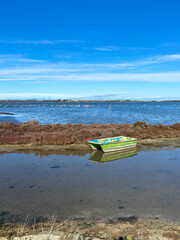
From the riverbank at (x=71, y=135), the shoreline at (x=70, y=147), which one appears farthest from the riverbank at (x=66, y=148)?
the riverbank at (x=71, y=135)

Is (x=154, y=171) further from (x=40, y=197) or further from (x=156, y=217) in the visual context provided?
(x=40, y=197)

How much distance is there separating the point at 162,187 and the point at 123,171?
3829 millimetres

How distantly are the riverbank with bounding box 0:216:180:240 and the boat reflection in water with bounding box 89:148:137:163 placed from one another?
10.7 metres

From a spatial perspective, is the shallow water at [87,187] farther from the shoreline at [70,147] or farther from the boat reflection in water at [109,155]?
the shoreline at [70,147]

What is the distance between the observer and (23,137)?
Answer: 26.9 metres

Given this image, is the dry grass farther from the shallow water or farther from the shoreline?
the shoreline

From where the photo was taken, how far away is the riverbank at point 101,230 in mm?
7845

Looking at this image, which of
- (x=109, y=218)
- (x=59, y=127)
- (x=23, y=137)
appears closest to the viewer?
(x=109, y=218)

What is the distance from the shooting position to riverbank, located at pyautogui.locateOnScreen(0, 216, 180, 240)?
7845 mm

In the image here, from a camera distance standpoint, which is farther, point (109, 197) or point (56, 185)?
point (56, 185)

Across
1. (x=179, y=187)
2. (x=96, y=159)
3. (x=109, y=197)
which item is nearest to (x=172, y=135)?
(x=96, y=159)

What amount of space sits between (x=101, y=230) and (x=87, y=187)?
4946mm

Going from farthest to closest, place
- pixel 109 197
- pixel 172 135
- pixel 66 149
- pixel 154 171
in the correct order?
pixel 172 135 < pixel 66 149 < pixel 154 171 < pixel 109 197

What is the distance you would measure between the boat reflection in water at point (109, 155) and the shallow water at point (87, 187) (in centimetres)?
80
